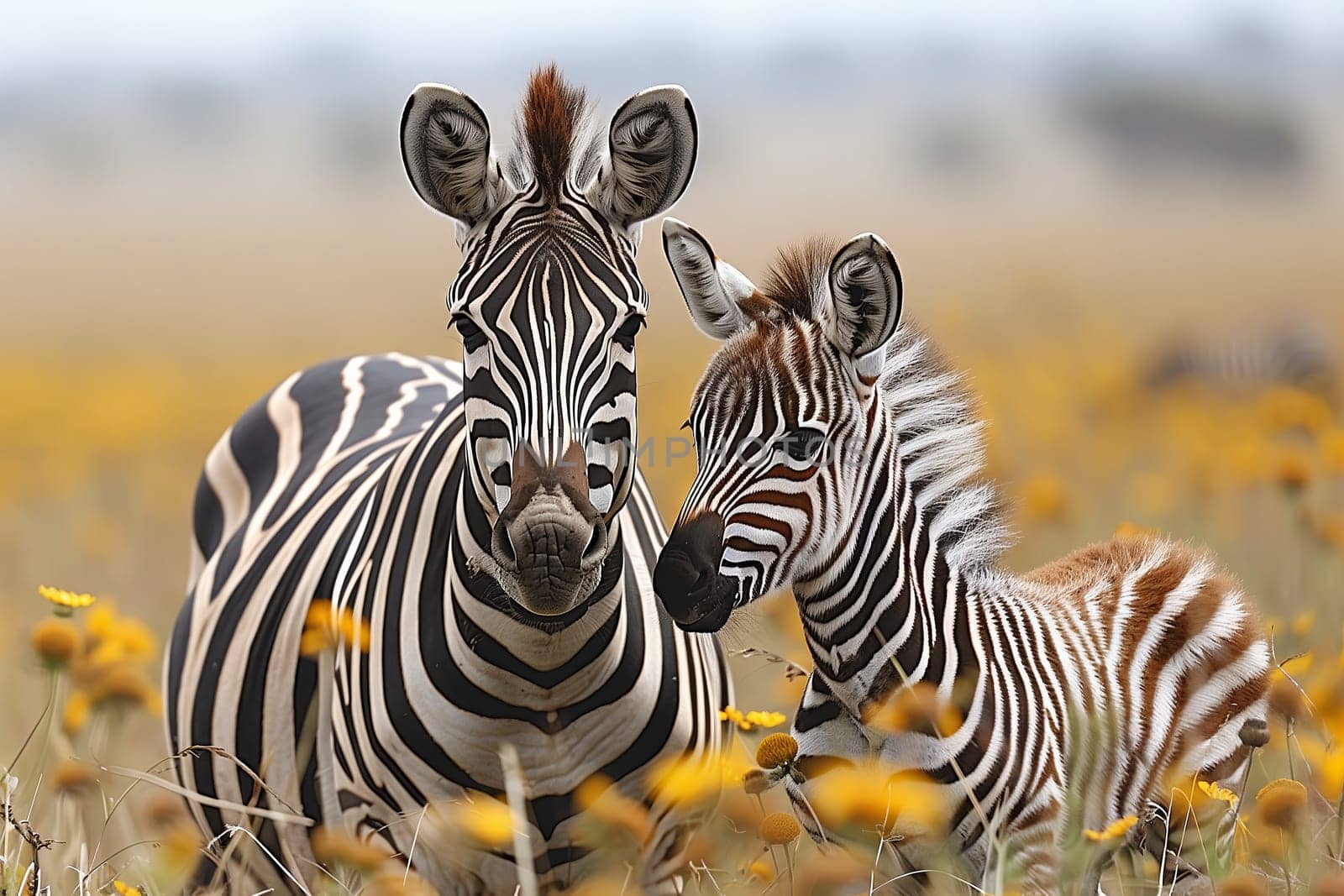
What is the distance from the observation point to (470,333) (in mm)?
3574

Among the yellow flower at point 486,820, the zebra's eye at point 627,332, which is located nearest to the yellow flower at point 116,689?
the yellow flower at point 486,820

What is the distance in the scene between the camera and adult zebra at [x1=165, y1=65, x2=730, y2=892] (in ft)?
11.3

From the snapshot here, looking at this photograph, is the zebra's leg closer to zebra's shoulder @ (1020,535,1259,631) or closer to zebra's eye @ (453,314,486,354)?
zebra's shoulder @ (1020,535,1259,631)

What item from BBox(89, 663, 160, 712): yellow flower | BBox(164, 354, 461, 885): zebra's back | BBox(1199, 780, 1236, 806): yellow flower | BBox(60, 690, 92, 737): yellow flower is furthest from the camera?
BBox(164, 354, 461, 885): zebra's back

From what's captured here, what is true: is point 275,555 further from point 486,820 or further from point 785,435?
point 486,820

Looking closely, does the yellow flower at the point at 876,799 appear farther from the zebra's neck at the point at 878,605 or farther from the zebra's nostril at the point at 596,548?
the zebra's nostril at the point at 596,548

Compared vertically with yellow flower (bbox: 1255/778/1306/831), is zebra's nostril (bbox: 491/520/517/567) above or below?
above

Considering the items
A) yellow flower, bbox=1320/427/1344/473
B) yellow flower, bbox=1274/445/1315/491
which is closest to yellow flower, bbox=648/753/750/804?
yellow flower, bbox=1274/445/1315/491

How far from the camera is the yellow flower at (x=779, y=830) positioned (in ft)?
10.2

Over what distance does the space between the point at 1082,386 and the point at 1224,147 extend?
1602 inches

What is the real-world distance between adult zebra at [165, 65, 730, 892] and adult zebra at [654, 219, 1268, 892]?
0.25 m

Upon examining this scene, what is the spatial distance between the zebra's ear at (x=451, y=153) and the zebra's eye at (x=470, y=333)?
1.04ft

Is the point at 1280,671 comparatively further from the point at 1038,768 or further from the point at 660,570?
the point at 660,570

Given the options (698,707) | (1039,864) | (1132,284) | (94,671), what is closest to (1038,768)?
(1039,864)
